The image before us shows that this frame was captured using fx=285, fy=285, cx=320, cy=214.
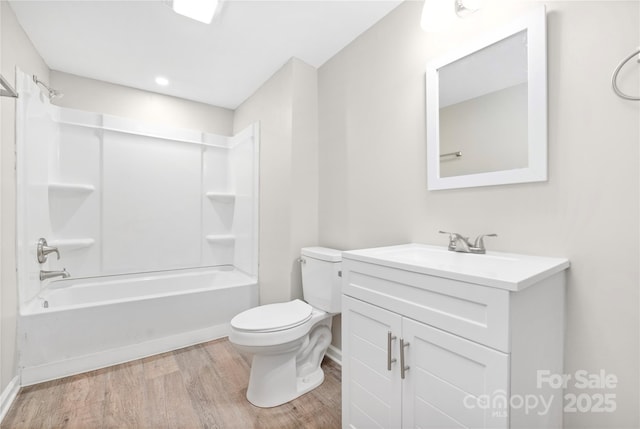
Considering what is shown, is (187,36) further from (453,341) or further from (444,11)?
(453,341)

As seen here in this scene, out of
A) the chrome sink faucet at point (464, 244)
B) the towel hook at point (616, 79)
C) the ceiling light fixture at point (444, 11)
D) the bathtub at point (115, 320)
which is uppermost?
the ceiling light fixture at point (444, 11)

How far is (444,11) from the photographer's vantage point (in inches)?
53.7

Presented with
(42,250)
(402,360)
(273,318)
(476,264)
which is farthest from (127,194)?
(476,264)

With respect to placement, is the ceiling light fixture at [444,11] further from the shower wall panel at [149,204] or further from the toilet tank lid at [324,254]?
the shower wall panel at [149,204]

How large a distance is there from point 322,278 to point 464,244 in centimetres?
96

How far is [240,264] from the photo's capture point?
315 cm

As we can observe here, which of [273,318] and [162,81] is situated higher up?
[162,81]

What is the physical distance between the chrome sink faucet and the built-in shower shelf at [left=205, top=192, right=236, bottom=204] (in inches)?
99.1

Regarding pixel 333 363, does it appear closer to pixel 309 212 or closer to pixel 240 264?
pixel 309 212

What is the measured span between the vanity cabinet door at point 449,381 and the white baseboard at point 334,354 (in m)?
1.06

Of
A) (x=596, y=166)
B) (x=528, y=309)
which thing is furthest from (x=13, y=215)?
(x=596, y=166)

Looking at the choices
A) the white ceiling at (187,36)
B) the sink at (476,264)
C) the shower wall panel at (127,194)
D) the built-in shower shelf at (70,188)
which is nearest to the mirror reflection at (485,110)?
the sink at (476,264)

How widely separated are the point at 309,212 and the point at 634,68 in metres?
1.86

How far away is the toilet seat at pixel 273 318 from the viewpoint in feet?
5.28
